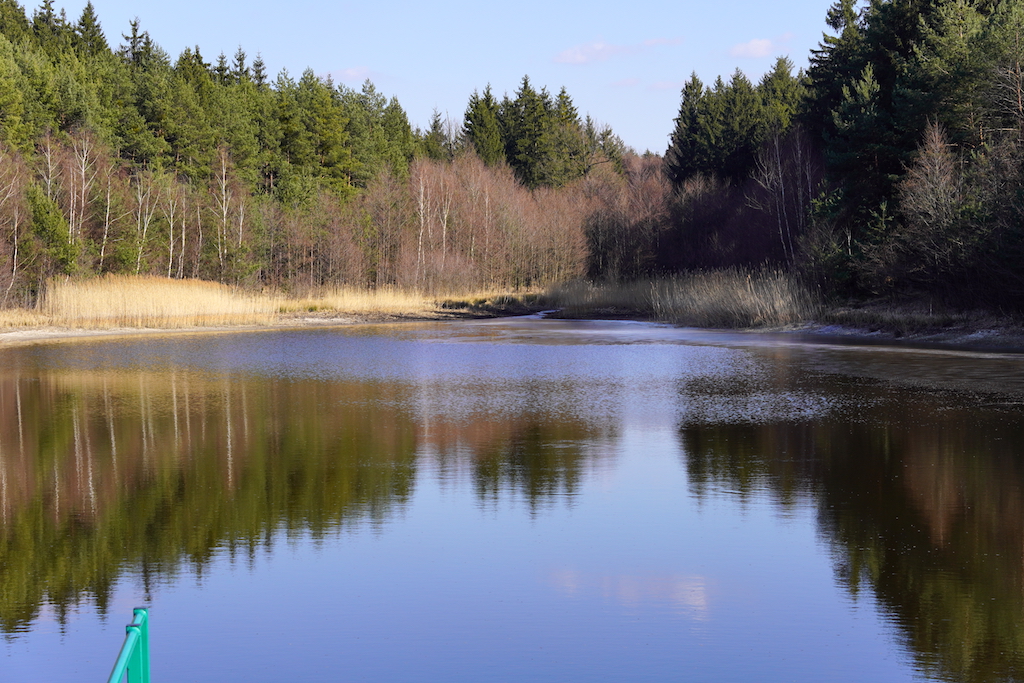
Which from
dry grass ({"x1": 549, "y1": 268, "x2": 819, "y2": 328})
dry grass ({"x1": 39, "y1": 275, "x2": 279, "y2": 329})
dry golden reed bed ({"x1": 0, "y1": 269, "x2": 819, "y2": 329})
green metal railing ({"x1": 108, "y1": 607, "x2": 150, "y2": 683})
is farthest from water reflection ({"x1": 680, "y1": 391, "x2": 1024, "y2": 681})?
dry grass ({"x1": 39, "y1": 275, "x2": 279, "y2": 329})

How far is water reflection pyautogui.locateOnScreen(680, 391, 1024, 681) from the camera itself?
5.07 metres

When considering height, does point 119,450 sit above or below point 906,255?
below

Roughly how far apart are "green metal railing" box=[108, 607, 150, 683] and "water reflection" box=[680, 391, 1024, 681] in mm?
3444

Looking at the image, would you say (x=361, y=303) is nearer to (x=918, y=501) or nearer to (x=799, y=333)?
(x=799, y=333)

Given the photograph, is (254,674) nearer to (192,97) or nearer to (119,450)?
(119,450)

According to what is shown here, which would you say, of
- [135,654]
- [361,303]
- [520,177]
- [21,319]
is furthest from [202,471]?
[520,177]

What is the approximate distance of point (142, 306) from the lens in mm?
33875

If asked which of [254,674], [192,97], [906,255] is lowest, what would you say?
[254,674]

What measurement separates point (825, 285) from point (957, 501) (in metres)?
27.4

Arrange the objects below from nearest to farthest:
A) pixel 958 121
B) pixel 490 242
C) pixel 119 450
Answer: pixel 119 450 → pixel 958 121 → pixel 490 242

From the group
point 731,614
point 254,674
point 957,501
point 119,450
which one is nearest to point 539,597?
point 731,614

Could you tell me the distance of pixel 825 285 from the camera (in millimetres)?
34031

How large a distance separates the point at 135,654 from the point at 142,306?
3335 centimetres

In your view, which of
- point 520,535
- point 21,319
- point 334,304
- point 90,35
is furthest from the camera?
point 90,35
